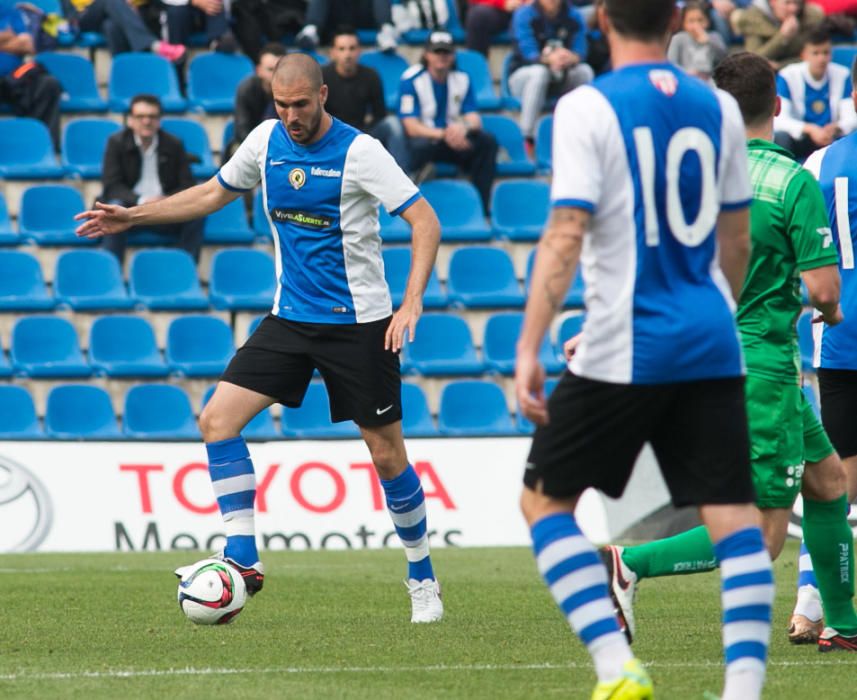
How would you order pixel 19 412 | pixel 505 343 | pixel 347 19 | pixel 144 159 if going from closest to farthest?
pixel 19 412
pixel 144 159
pixel 505 343
pixel 347 19

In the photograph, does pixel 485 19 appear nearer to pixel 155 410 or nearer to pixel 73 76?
pixel 73 76

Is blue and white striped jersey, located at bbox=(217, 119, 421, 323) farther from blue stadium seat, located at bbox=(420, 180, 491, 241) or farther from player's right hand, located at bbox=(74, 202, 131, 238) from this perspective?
blue stadium seat, located at bbox=(420, 180, 491, 241)

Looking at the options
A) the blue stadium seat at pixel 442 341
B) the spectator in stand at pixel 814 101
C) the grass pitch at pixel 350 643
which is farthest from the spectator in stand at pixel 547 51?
the grass pitch at pixel 350 643

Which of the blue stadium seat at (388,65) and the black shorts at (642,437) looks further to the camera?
the blue stadium seat at (388,65)

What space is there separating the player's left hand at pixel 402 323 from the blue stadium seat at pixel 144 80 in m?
10.3

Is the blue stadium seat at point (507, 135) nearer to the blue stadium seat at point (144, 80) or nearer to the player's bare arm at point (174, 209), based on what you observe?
the blue stadium seat at point (144, 80)

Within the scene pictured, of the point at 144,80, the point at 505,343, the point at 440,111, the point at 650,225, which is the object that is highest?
the point at 650,225

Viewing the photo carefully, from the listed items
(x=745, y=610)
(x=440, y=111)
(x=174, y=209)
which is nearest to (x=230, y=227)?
(x=440, y=111)

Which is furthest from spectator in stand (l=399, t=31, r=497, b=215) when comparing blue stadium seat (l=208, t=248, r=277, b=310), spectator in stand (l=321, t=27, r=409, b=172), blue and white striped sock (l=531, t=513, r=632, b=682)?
blue and white striped sock (l=531, t=513, r=632, b=682)

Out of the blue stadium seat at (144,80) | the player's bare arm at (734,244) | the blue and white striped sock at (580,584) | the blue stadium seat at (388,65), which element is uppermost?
the player's bare arm at (734,244)

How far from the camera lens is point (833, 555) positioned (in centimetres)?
638

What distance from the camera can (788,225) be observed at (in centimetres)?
589

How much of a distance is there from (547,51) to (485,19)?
120 cm

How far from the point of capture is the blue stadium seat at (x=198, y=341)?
47.9ft
